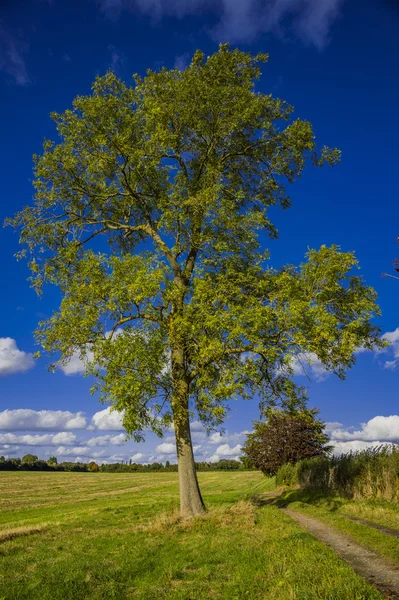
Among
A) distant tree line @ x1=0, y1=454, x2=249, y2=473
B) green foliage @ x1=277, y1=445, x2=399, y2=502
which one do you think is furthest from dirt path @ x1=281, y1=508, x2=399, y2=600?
distant tree line @ x1=0, y1=454, x2=249, y2=473

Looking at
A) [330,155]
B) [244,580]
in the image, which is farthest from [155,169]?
[244,580]

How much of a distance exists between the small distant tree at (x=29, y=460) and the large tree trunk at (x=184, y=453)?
4514 inches

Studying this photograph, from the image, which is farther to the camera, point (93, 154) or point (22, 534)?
point (93, 154)

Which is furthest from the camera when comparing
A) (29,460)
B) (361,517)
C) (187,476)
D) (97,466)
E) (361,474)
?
(97,466)

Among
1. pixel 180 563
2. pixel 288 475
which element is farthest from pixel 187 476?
pixel 288 475

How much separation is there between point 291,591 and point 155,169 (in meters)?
19.8

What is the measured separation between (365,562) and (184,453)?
32.5 ft

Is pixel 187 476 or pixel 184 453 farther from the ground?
pixel 184 453

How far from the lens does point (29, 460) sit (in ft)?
413

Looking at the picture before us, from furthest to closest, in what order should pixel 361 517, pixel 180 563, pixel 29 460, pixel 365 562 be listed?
pixel 29 460, pixel 361 517, pixel 180 563, pixel 365 562

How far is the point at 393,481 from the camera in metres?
21.6

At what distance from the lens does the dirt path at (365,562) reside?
27.1 ft

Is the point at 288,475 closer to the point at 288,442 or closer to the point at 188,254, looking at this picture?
the point at 288,442

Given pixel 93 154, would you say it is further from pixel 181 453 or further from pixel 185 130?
pixel 181 453
